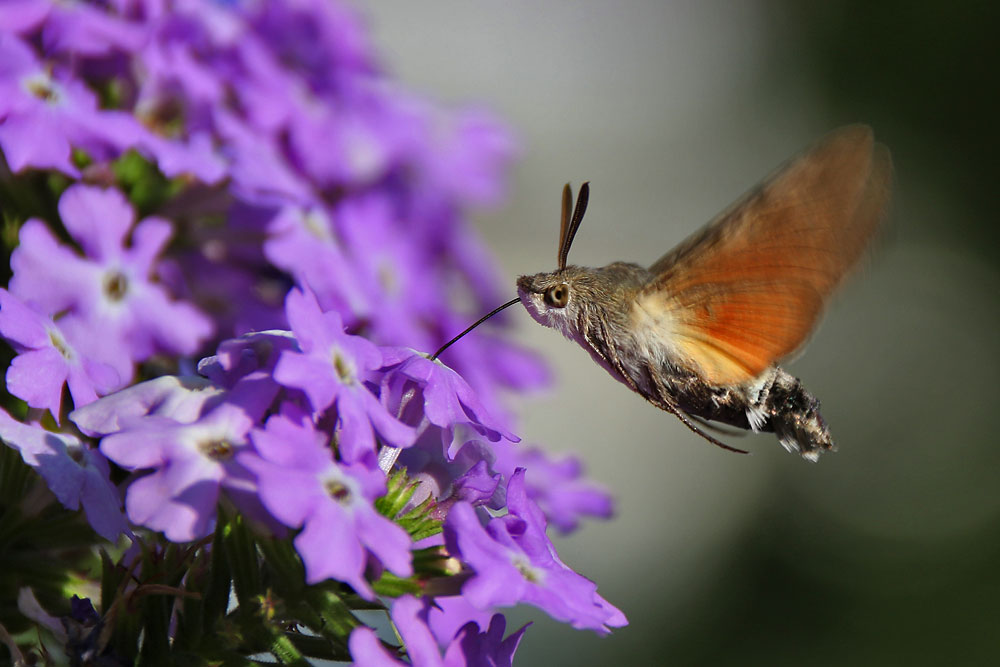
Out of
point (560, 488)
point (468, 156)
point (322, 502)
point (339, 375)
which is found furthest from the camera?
point (468, 156)

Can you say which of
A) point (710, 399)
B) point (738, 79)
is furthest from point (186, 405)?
point (738, 79)

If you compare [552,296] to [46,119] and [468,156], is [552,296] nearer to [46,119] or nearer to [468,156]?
[46,119]

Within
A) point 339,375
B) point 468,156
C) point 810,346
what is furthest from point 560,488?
point 810,346

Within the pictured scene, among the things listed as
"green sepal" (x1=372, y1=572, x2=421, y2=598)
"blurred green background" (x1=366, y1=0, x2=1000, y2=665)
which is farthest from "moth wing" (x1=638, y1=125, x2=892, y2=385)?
"blurred green background" (x1=366, y1=0, x2=1000, y2=665)

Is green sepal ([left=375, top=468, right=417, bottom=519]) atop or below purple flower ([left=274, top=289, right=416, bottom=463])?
below

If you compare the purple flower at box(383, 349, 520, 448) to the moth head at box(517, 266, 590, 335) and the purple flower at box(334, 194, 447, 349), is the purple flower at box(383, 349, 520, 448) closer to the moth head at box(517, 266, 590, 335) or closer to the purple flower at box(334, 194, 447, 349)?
the moth head at box(517, 266, 590, 335)

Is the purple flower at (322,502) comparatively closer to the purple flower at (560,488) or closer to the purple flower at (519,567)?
the purple flower at (519,567)
